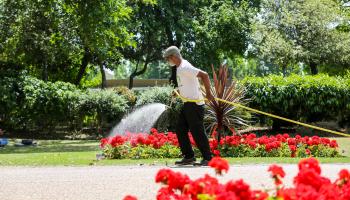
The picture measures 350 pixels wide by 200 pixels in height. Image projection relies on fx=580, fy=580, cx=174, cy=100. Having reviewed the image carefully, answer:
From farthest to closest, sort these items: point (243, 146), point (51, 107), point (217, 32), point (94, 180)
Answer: point (217, 32) < point (51, 107) < point (243, 146) < point (94, 180)

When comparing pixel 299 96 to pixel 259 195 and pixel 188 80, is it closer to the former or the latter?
pixel 188 80

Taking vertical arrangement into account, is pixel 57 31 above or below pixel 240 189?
above

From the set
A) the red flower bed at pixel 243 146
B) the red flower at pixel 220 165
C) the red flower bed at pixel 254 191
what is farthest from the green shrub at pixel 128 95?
the red flower at pixel 220 165

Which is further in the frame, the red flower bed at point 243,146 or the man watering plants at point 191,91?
the red flower bed at point 243,146

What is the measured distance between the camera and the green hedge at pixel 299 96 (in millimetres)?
20906

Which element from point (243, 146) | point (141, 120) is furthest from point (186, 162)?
point (141, 120)

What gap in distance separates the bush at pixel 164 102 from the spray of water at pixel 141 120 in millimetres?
261

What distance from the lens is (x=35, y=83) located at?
23062mm

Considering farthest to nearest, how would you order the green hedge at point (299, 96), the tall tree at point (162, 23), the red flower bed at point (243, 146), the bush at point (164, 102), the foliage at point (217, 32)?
the foliage at point (217, 32), the tall tree at point (162, 23), the green hedge at point (299, 96), the bush at point (164, 102), the red flower bed at point (243, 146)

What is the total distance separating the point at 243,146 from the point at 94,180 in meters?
5.06

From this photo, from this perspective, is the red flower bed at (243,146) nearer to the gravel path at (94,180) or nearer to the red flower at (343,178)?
the gravel path at (94,180)

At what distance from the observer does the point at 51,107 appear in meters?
22.6

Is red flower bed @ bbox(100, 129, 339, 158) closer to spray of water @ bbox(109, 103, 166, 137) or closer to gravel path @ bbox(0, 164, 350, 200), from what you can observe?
gravel path @ bbox(0, 164, 350, 200)

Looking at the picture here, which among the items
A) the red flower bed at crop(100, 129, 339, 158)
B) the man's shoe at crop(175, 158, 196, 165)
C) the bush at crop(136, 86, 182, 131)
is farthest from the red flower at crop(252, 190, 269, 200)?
the bush at crop(136, 86, 182, 131)
